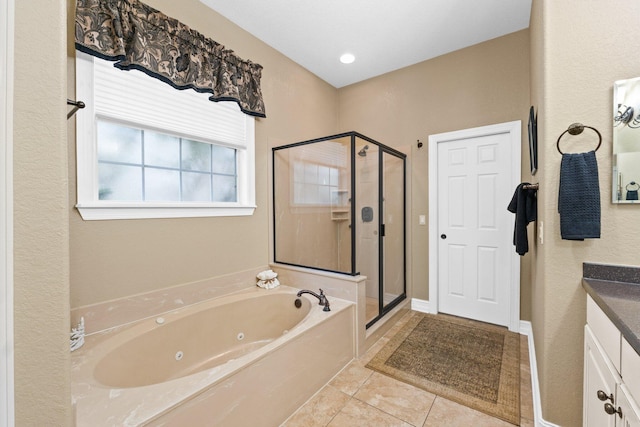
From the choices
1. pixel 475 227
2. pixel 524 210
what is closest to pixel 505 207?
pixel 475 227

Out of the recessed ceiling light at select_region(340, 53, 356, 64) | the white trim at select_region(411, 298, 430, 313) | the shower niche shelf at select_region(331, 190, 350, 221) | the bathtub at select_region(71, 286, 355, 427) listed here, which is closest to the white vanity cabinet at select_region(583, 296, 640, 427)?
the bathtub at select_region(71, 286, 355, 427)

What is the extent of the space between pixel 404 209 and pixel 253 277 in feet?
6.07

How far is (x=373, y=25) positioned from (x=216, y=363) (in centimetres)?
307

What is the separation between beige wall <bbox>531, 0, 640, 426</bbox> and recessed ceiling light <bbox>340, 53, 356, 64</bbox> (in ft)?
6.22

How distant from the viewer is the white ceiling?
2234 mm

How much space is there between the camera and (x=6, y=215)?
1.89ft

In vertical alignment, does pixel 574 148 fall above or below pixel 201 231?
above

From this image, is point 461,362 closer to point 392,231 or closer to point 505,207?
point 392,231

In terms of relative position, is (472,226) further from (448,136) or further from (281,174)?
(281,174)

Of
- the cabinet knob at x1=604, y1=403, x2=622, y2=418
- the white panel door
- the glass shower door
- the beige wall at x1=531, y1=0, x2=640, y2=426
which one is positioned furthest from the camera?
the glass shower door

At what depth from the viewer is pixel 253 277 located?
2.59 metres

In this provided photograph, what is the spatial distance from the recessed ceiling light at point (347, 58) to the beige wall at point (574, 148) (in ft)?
6.22

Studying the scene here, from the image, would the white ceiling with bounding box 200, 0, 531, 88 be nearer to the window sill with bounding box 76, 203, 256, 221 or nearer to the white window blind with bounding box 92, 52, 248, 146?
the white window blind with bounding box 92, 52, 248, 146

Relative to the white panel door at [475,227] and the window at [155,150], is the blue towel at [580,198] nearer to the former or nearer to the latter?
the white panel door at [475,227]
